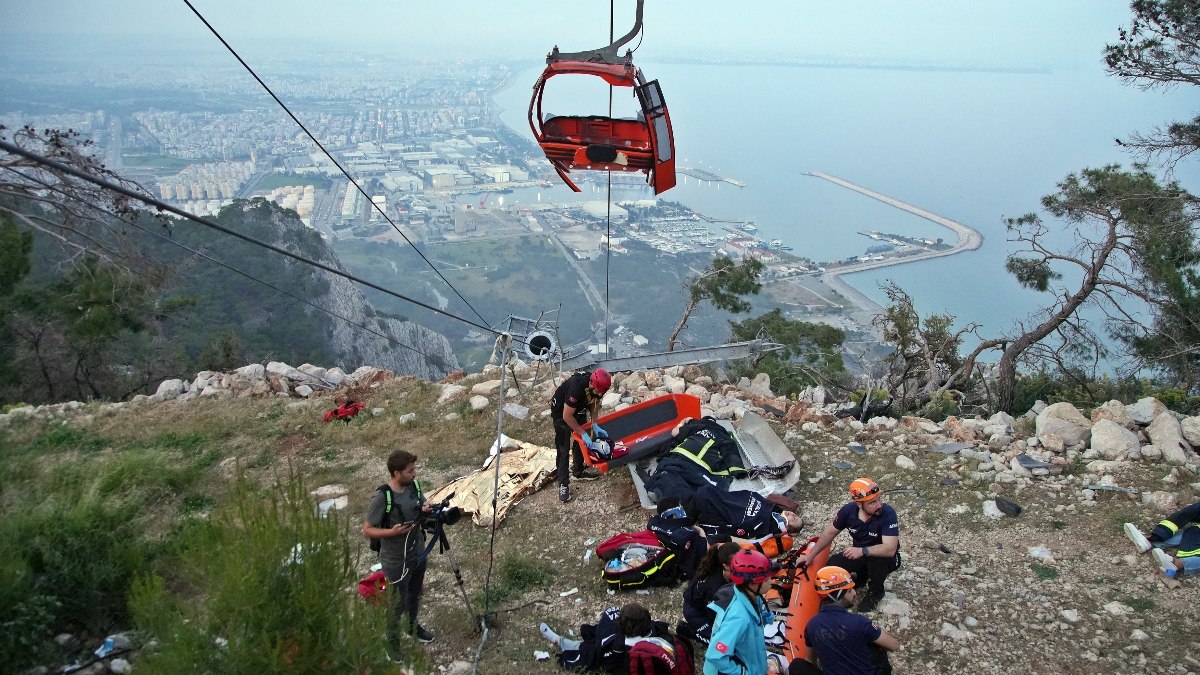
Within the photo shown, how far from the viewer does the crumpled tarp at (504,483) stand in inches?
303

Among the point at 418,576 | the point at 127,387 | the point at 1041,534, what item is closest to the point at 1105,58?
the point at 1041,534

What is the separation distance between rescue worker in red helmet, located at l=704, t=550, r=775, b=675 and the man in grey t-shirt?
82.5 inches

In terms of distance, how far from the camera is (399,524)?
4.93 m

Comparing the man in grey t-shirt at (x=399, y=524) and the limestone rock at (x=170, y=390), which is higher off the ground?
the man in grey t-shirt at (x=399, y=524)

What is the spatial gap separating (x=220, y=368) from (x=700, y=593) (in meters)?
15.1

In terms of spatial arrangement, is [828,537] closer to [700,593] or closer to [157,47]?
[700,593]

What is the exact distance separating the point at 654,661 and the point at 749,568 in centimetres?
111

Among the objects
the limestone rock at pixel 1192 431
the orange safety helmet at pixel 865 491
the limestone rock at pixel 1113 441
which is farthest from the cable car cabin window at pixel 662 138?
the limestone rock at pixel 1192 431

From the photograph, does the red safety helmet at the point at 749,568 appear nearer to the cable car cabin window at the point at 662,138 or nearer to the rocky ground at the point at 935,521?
the rocky ground at the point at 935,521

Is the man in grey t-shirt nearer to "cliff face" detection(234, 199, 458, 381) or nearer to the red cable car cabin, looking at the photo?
the red cable car cabin

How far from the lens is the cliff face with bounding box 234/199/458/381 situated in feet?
92.9

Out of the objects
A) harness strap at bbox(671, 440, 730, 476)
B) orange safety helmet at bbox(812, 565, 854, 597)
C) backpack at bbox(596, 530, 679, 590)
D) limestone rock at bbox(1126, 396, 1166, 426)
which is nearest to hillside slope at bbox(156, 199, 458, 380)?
harness strap at bbox(671, 440, 730, 476)

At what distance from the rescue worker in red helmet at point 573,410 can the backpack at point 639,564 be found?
1383mm

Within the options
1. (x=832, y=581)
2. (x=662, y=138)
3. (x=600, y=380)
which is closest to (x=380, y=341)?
(x=662, y=138)
